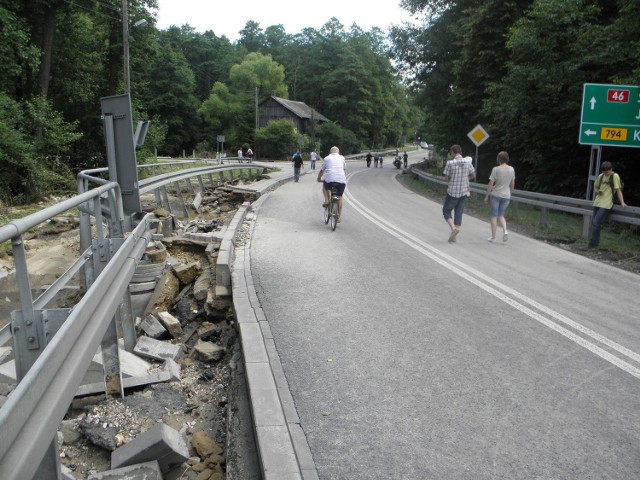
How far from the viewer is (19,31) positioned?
80.8 feet

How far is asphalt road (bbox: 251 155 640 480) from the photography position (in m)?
3.60

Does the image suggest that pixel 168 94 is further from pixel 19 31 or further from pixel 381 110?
pixel 19 31

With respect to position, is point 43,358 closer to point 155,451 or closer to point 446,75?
point 155,451

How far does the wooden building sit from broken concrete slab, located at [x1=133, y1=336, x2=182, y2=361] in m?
76.2

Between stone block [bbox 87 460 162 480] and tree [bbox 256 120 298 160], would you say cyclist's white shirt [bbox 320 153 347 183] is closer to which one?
stone block [bbox 87 460 162 480]

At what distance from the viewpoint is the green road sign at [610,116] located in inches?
549

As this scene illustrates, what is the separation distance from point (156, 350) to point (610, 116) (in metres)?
12.4

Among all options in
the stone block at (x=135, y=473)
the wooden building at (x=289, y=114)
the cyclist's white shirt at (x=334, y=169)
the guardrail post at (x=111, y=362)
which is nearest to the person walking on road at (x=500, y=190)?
the cyclist's white shirt at (x=334, y=169)

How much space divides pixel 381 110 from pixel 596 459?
94.6 metres

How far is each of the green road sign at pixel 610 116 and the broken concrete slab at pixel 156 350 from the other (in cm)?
1163

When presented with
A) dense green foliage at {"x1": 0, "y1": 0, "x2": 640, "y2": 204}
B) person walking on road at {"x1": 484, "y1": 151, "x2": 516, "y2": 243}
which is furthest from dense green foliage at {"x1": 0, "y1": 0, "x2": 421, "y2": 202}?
person walking on road at {"x1": 484, "y1": 151, "x2": 516, "y2": 243}

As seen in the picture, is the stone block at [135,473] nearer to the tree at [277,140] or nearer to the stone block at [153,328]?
the stone block at [153,328]

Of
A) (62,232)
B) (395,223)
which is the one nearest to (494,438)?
(62,232)

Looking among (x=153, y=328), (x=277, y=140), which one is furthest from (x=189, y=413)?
(x=277, y=140)
